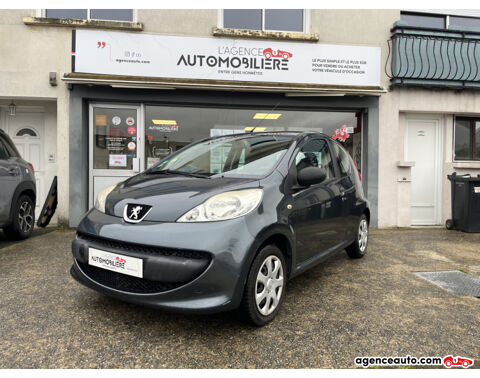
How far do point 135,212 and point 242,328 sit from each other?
1.07 m

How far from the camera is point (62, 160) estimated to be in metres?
6.24

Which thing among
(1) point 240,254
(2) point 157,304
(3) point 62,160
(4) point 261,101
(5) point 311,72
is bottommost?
(2) point 157,304

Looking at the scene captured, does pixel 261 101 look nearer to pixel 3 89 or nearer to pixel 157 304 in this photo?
pixel 3 89

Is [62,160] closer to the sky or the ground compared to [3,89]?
closer to the ground

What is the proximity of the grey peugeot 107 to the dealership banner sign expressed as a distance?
3.69 metres

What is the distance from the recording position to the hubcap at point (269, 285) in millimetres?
2229

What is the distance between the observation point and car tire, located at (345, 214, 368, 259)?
403 cm

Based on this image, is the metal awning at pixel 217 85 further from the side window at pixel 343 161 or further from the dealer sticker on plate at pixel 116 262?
the dealer sticker on plate at pixel 116 262

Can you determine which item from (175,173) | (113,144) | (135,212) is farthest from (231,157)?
(113,144)

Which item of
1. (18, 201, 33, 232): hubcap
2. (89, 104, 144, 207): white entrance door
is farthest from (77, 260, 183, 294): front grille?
(89, 104, 144, 207): white entrance door

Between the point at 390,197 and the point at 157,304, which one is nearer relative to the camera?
the point at 157,304

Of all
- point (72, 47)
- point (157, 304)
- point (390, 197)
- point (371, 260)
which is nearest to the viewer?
point (157, 304)

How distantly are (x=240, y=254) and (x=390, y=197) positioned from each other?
5895 mm

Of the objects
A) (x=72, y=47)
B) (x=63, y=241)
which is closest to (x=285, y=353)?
(x=63, y=241)
